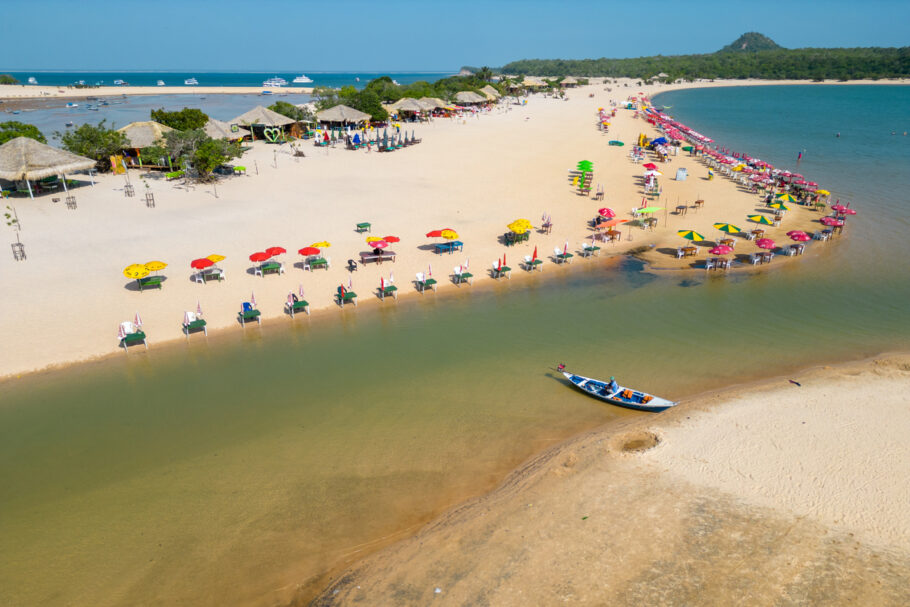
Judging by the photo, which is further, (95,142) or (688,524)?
(95,142)

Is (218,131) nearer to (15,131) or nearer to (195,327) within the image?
(15,131)

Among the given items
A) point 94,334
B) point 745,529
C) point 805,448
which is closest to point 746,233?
point 805,448

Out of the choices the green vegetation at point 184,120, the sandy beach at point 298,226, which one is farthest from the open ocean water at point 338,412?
the green vegetation at point 184,120

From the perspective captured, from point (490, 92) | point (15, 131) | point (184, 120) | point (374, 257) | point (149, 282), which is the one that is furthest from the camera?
point (490, 92)

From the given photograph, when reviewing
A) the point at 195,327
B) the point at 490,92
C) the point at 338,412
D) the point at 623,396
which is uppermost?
the point at 490,92

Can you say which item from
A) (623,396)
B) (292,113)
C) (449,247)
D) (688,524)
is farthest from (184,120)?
(688,524)

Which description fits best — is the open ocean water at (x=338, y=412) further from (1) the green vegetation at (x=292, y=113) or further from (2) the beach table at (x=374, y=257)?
(1) the green vegetation at (x=292, y=113)
